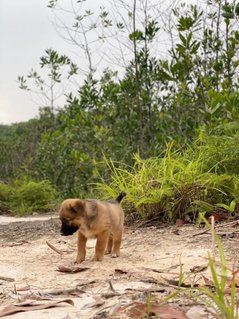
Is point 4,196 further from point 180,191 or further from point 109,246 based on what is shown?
point 109,246

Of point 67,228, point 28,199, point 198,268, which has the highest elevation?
point 67,228

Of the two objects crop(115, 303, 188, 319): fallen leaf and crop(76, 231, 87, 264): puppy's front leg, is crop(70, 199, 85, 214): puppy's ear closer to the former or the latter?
crop(76, 231, 87, 264): puppy's front leg

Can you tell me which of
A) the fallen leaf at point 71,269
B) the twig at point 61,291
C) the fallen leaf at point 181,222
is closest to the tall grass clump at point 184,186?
the fallen leaf at point 181,222

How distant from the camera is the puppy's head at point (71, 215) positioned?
460 centimetres

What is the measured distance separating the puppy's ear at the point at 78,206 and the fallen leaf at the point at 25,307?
1.67m

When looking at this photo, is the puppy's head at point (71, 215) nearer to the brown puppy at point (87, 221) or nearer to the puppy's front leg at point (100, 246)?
the brown puppy at point (87, 221)

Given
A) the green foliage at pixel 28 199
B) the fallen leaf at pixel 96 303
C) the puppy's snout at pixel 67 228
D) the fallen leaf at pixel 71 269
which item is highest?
the puppy's snout at pixel 67 228

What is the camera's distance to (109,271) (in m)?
4.00

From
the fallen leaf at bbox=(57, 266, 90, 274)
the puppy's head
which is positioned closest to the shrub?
the puppy's head

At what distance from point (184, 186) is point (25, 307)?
141 inches

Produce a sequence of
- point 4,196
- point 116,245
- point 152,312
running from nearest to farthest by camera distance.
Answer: point 152,312 → point 116,245 → point 4,196

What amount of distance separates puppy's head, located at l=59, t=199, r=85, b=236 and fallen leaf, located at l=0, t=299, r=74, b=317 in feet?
5.42

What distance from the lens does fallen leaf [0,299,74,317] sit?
9.21 ft

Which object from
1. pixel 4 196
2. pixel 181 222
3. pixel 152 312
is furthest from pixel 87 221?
pixel 4 196
